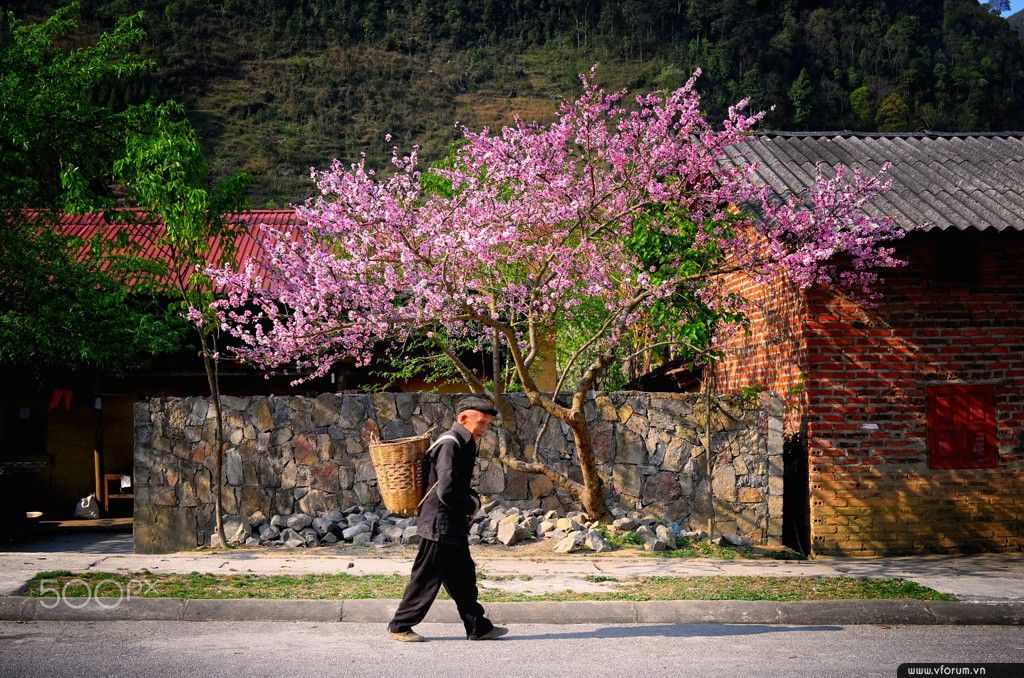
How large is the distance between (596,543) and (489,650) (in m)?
4.65

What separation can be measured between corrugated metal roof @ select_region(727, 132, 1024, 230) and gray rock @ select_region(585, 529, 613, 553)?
4.69m

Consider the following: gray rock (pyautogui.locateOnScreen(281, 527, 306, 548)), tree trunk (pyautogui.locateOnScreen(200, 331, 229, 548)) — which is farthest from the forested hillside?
gray rock (pyautogui.locateOnScreen(281, 527, 306, 548))

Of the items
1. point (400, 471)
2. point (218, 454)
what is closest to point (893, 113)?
point (218, 454)

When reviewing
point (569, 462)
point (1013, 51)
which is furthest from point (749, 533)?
point (1013, 51)

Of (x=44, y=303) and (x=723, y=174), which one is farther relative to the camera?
(x=44, y=303)

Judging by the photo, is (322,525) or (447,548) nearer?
(447,548)

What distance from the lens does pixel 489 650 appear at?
23.1 ft

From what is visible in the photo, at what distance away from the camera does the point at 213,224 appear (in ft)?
41.3

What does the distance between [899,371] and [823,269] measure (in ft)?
5.67

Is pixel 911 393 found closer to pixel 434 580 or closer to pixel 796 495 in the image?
pixel 796 495

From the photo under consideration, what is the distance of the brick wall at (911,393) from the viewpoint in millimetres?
11992

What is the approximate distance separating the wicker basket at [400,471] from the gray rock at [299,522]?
2.36 meters

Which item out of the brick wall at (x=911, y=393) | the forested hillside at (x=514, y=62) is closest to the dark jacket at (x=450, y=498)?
the brick wall at (x=911, y=393)

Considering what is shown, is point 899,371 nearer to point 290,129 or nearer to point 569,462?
point 569,462
